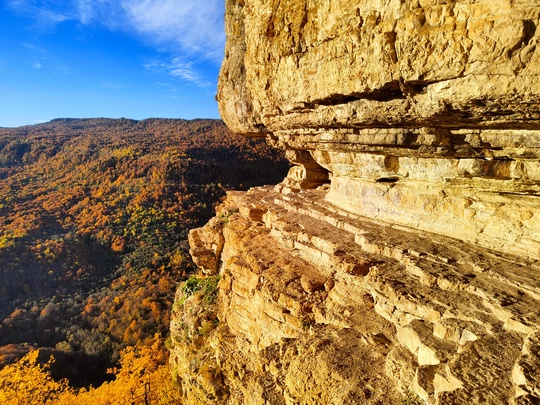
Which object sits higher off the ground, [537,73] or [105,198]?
[537,73]

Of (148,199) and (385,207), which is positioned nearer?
(385,207)

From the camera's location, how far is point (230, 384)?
310 inches

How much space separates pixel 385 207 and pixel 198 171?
40.4m

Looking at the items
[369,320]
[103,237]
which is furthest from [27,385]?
[369,320]

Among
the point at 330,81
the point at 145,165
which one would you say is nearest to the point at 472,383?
the point at 330,81

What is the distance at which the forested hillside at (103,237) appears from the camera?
86.7ft

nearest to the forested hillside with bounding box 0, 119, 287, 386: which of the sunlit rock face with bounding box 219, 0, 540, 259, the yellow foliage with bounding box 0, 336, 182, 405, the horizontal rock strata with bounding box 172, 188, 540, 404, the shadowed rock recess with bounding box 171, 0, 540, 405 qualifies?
the yellow foliage with bounding box 0, 336, 182, 405

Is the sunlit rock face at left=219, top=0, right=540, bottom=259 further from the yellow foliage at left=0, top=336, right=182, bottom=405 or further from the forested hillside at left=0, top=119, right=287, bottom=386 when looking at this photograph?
the forested hillside at left=0, top=119, right=287, bottom=386

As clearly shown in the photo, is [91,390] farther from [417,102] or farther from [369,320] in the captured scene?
[417,102]

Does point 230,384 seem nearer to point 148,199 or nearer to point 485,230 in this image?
point 485,230

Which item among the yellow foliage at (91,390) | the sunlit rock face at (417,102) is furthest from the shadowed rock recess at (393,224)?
the yellow foliage at (91,390)

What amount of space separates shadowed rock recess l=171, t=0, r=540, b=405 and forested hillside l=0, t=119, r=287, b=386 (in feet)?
62.7

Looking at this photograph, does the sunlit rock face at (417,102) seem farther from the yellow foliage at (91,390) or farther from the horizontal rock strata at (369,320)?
the yellow foliage at (91,390)

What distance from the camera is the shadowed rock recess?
178 inches
